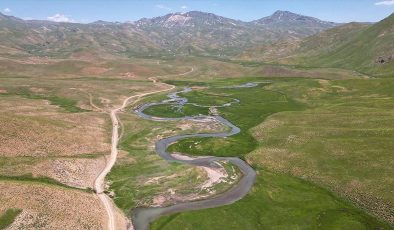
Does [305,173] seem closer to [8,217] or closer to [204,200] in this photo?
[204,200]

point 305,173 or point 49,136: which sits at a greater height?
point 49,136

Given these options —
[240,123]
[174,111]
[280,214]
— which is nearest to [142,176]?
[280,214]

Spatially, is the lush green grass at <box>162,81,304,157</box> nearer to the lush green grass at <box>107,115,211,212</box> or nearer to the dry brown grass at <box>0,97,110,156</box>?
the lush green grass at <box>107,115,211,212</box>

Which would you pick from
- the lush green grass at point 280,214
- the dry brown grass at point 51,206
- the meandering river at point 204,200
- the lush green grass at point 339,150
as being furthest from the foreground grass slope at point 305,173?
the dry brown grass at point 51,206

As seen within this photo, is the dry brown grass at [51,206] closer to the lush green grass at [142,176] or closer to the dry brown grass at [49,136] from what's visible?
the lush green grass at [142,176]

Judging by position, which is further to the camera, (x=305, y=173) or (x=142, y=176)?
(x=305, y=173)

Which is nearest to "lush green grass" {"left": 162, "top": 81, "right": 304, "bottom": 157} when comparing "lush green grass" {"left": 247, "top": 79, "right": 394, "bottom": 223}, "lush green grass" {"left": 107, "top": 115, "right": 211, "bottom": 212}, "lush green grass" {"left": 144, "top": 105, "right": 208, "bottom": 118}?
"lush green grass" {"left": 247, "top": 79, "right": 394, "bottom": 223}
